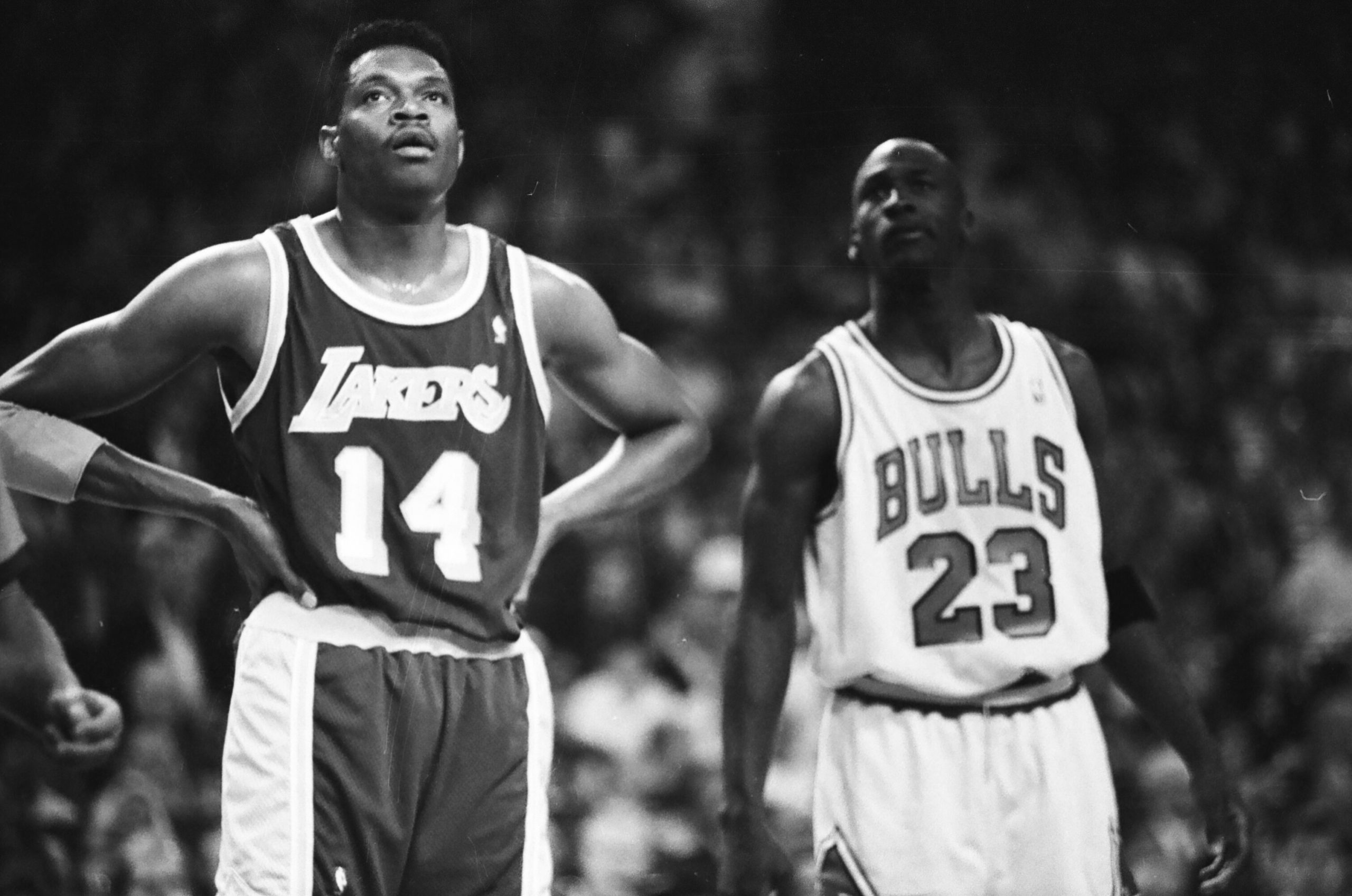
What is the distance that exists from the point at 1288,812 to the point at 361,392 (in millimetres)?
1948

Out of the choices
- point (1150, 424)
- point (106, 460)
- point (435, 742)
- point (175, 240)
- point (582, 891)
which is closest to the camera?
point (435, 742)

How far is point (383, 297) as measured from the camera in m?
1.81

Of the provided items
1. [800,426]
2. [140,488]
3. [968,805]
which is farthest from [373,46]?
[968,805]

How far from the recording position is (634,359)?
1.98 m

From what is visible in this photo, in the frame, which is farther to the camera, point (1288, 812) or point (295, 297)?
point (1288, 812)

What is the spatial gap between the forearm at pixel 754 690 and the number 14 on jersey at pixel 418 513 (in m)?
0.45

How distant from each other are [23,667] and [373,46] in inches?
32.1

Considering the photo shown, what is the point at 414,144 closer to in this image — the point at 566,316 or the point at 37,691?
the point at 566,316

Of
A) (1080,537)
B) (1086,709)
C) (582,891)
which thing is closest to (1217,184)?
(1080,537)

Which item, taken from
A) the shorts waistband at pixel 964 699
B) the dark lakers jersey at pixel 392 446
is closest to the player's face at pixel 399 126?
the dark lakers jersey at pixel 392 446

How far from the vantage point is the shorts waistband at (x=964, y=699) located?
198 cm

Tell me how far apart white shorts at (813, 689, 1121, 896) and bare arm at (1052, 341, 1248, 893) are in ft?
0.62

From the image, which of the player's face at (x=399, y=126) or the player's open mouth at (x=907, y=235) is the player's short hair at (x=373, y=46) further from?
the player's open mouth at (x=907, y=235)

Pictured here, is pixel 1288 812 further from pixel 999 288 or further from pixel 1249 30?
pixel 1249 30
